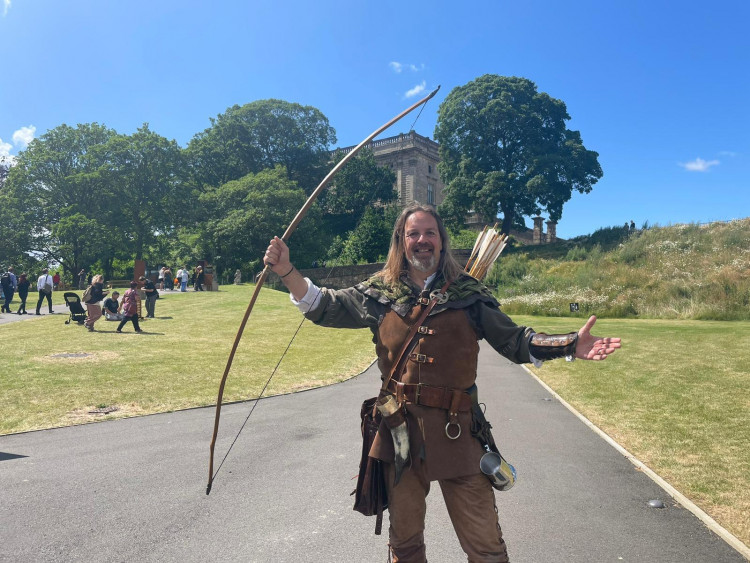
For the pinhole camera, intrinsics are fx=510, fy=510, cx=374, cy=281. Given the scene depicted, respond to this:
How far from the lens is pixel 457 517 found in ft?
9.20

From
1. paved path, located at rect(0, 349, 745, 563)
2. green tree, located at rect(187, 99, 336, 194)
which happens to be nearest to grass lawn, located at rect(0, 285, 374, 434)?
paved path, located at rect(0, 349, 745, 563)

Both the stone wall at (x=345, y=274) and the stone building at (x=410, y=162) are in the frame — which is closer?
the stone wall at (x=345, y=274)

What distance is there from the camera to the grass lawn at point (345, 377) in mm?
6180

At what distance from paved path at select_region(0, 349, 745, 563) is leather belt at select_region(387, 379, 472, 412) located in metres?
1.53

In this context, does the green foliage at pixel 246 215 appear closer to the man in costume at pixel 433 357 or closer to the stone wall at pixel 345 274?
the stone wall at pixel 345 274

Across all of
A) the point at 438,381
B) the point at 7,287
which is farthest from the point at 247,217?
the point at 438,381

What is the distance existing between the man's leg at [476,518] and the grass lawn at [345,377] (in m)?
2.74

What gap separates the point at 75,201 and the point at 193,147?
15.5m

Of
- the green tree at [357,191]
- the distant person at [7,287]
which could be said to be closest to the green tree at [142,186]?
the green tree at [357,191]

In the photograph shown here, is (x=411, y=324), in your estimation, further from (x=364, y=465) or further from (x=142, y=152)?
(x=142, y=152)

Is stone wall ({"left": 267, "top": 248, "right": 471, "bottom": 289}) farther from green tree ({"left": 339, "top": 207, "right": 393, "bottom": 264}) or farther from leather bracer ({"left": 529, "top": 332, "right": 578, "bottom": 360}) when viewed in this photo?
leather bracer ({"left": 529, "top": 332, "right": 578, "bottom": 360})

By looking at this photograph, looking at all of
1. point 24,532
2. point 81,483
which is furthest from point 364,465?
point 81,483

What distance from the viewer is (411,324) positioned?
3029 millimetres

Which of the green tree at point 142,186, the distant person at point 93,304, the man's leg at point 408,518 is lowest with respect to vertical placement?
the man's leg at point 408,518
